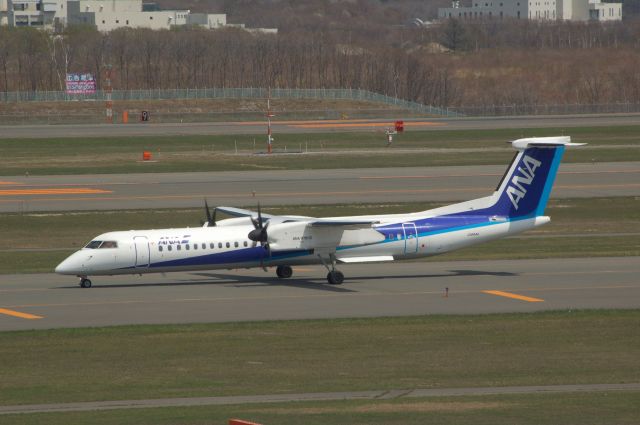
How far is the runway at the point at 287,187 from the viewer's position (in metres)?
66.8

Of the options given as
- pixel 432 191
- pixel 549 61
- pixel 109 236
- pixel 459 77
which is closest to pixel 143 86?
pixel 459 77

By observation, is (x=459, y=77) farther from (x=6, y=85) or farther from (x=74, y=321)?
(x=74, y=321)

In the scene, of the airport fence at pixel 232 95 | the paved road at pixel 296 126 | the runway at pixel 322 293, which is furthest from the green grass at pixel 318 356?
the airport fence at pixel 232 95

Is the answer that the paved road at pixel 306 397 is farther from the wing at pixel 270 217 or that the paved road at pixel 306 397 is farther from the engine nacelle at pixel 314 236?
the wing at pixel 270 217

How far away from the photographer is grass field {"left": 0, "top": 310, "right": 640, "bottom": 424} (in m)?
24.2

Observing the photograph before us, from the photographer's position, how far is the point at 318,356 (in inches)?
1214

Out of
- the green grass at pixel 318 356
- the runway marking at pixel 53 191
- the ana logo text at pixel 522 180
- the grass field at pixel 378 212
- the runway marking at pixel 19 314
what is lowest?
the grass field at pixel 378 212

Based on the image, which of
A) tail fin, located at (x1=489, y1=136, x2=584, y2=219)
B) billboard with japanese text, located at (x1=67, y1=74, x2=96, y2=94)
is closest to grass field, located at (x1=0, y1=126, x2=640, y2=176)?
billboard with japanese text, located at (x1=67, y1=74, x2=96, y2=94)

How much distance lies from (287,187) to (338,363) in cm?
4354

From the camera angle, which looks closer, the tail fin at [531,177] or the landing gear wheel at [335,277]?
the landing gear wheel at [335,277]

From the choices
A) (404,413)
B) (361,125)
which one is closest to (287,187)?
(404,413)

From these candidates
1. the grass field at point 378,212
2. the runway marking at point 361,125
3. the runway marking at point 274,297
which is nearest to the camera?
the runway marking at point 274,297

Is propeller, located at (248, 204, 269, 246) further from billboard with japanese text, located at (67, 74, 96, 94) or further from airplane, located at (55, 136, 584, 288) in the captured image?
billboard with japanese text, located at (67, 74, 96, 94)

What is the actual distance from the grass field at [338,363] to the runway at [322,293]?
5.61 feet
